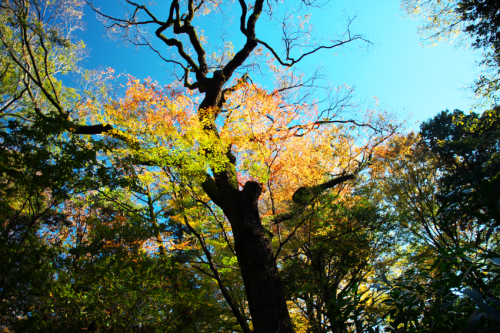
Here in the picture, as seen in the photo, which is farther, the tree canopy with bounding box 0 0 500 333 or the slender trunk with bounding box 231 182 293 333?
the slender trunk with bounding box 231 182 293 333

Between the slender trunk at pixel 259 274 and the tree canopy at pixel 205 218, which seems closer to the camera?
the tree canopy at pixel 205 218

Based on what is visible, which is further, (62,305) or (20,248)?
(62,305)

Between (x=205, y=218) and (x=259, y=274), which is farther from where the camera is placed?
(x=205, y=218)

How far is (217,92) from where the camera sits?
6.32 m

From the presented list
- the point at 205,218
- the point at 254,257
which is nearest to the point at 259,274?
the point at 254,257

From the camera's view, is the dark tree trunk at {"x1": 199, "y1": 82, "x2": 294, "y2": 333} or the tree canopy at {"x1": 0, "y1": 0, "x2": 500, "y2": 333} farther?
the dark tree trunk at {"x1": 199, "y1": 82, "x2": 294, "y2": 333}

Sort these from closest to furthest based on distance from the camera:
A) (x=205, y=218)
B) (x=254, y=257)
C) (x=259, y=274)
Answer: (x=259, y=274)
(x=254, y=257)
(x=205, y=218)

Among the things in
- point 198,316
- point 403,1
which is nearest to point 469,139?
point 403,1

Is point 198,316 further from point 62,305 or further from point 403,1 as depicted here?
point 403,1

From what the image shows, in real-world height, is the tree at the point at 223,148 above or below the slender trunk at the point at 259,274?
above

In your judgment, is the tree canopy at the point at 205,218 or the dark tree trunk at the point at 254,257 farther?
the dark tree trunk at the point at 254,257

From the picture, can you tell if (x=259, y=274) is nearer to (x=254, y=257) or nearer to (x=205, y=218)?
(x=254, y=257)

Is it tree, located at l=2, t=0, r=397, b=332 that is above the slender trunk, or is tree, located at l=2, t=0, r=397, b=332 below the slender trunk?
above

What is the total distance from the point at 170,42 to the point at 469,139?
9263 mm
